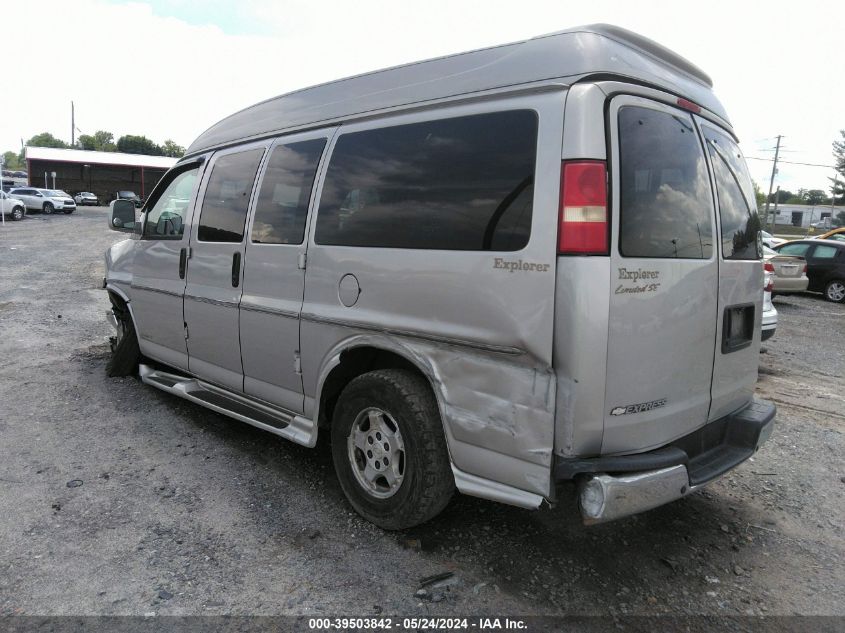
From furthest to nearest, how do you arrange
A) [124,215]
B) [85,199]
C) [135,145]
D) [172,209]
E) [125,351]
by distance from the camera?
[135,145] < [85,199] < [125,351] < [124,215] < [172,209]

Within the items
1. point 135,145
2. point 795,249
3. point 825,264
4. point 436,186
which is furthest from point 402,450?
point 135,145

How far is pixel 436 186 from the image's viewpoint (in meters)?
2.92

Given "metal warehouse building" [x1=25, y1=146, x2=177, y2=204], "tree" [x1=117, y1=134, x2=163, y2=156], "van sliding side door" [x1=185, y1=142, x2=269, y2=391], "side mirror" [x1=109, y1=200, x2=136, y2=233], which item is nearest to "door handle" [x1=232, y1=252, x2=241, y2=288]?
"van sliding side door" [x1=185, y1=142, x2=269, y2=391]

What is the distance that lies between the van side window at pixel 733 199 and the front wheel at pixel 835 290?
13.5 metres

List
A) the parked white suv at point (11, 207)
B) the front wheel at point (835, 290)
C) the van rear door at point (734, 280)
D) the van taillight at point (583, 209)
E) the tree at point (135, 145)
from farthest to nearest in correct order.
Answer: the tree at point (135, 145), the parked white suv at point (11, 207), the front wheel at point (835, 290), the van rear door at point (734, 280), the van taillight at point (583, 209)

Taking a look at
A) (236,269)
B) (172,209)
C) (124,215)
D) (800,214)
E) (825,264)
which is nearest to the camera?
(236,269)

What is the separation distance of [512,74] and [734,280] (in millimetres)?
1557

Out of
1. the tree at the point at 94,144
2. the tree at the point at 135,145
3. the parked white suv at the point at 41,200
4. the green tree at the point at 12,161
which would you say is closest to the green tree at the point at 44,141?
the green tree at the point at 12,161

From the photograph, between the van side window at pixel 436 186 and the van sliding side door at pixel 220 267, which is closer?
the van side window at pixel 436 186

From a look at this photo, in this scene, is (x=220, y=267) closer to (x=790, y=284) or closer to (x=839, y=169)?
(x=790, y=284)

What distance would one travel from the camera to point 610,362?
244 centimetres

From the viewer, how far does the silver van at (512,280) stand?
8.05ft

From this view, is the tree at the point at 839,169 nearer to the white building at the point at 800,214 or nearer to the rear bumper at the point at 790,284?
the white building at the point at 800,214

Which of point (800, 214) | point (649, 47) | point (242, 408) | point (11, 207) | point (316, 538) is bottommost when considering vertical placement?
point (316, 538)
